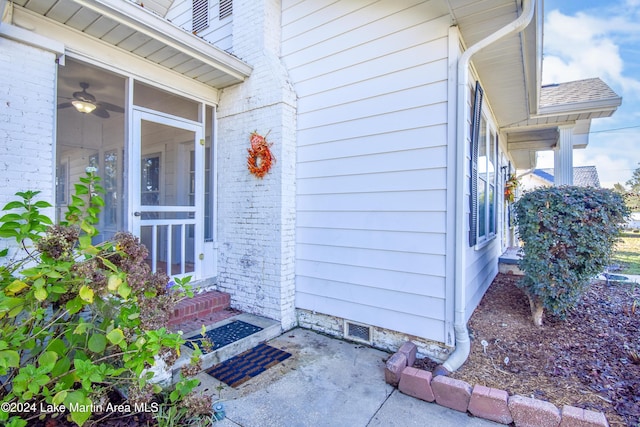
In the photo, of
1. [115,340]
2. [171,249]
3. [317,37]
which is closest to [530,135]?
[317,37]

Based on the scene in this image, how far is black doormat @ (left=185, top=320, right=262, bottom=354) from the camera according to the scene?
3030 millimetres

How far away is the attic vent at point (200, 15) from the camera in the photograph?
4.98 m

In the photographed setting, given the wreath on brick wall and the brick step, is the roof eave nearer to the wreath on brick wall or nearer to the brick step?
the wreath on brick wall

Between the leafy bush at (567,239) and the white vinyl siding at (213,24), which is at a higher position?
the white vinyl siding at (213,24)

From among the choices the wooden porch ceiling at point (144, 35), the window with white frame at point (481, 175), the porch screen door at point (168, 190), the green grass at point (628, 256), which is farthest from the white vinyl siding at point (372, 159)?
the green grass at point (628, 256)

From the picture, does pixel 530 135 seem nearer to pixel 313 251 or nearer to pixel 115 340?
pixel 313 251

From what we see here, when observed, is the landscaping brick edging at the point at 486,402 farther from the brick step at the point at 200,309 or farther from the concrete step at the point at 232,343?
the brick step at the point at 200,309

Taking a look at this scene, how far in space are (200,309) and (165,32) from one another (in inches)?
118

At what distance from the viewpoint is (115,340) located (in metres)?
1.68

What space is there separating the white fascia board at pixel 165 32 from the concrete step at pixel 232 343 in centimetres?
296

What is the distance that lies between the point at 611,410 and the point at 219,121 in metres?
4.72

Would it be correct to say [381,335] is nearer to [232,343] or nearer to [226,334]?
[232,343]

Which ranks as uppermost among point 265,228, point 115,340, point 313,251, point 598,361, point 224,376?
point 265,228

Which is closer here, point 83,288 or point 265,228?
point 83,288
